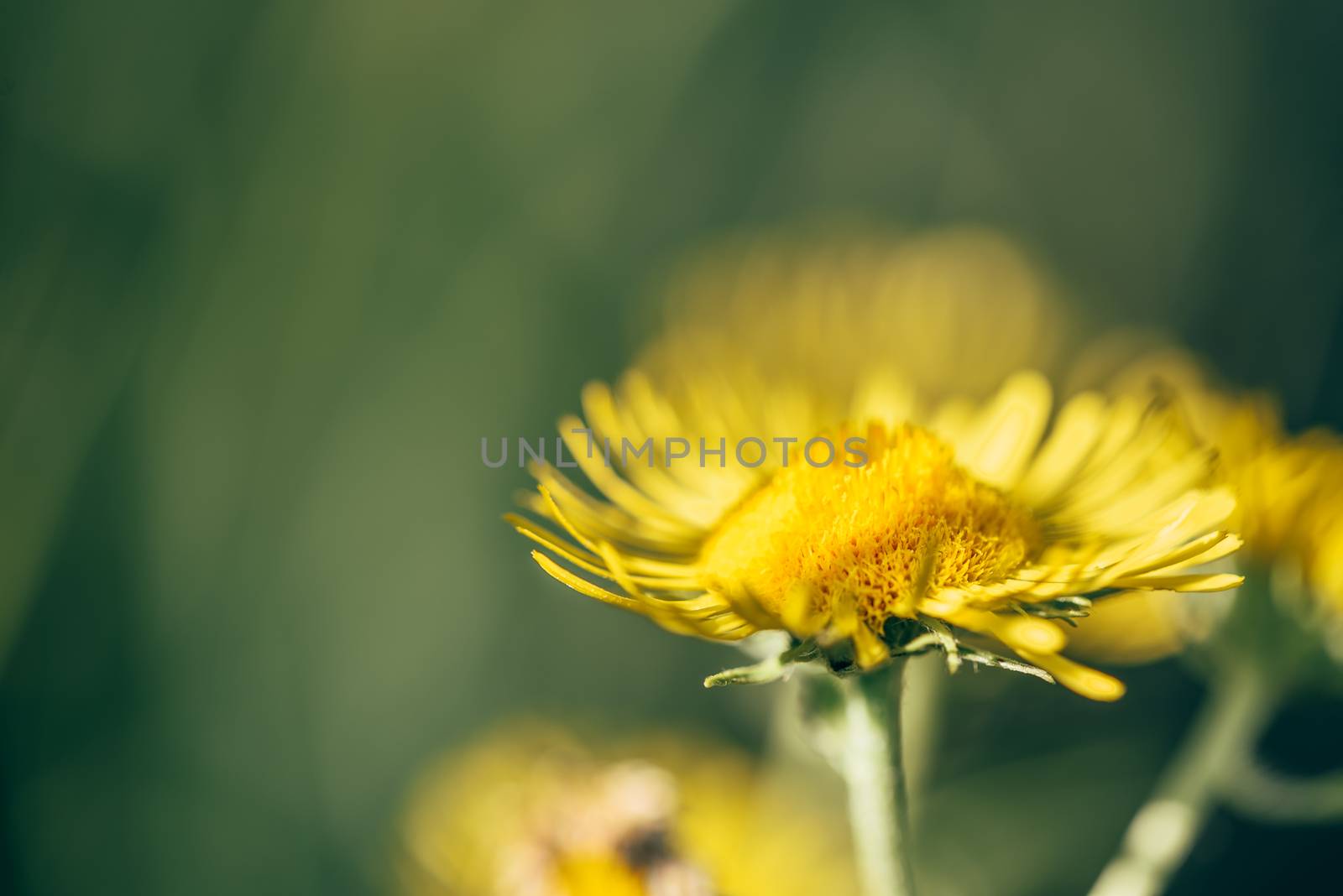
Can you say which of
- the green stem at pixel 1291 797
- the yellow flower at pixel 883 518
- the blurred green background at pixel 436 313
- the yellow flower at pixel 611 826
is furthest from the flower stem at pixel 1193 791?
the blurred green background at pixel 436 313

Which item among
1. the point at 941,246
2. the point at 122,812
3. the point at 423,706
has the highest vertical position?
the point at 941,246

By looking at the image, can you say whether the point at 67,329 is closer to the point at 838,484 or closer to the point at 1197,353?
the point at 838,484

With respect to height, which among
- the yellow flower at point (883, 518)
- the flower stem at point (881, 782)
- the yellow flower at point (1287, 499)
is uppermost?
the yellow flower at point (1287, 499)

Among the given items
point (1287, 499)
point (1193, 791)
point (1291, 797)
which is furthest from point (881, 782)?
point (1287, 499)

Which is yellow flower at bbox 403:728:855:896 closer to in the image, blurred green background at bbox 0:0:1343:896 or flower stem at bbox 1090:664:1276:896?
blurred green background at bbox 0:0:1343:896

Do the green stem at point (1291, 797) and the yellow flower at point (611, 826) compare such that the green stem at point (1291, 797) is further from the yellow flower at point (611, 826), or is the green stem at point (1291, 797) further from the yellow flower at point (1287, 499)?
the yellow flower at point (611, 826)

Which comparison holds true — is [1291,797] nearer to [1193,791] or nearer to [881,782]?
[1193,791]

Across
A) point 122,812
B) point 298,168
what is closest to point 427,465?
point 298,168
